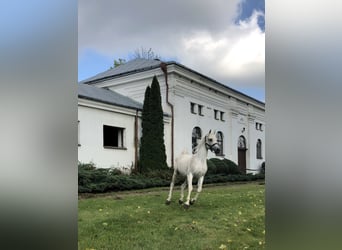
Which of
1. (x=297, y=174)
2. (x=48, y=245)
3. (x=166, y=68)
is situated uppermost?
(x=166, y=68)

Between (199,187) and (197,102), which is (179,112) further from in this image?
(199,187)

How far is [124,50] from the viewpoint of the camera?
2879 millimetres

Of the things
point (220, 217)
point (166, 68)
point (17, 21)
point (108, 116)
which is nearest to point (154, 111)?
point (166, 68)

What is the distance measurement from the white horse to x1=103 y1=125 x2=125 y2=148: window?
524mm

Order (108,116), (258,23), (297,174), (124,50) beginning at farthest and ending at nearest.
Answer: (108,116), (124,50), (258,23), (297,174)

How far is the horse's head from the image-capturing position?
2.95 metres

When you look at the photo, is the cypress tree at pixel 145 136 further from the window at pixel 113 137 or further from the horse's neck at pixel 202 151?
the horse's neck at pixel 202 151

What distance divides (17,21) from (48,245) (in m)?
1.47

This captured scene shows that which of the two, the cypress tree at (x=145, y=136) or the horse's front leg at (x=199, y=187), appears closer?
the horse's front leg at (x=199, y=187)

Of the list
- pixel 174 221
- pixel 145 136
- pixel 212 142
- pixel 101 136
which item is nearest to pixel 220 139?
pixel 212 142

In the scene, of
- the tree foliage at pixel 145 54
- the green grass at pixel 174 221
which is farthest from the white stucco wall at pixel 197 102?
the green grass at pixel 174 221

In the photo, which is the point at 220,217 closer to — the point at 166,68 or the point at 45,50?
the point at 166,68

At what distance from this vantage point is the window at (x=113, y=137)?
124 inches

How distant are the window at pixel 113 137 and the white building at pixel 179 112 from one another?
0.03 metres
